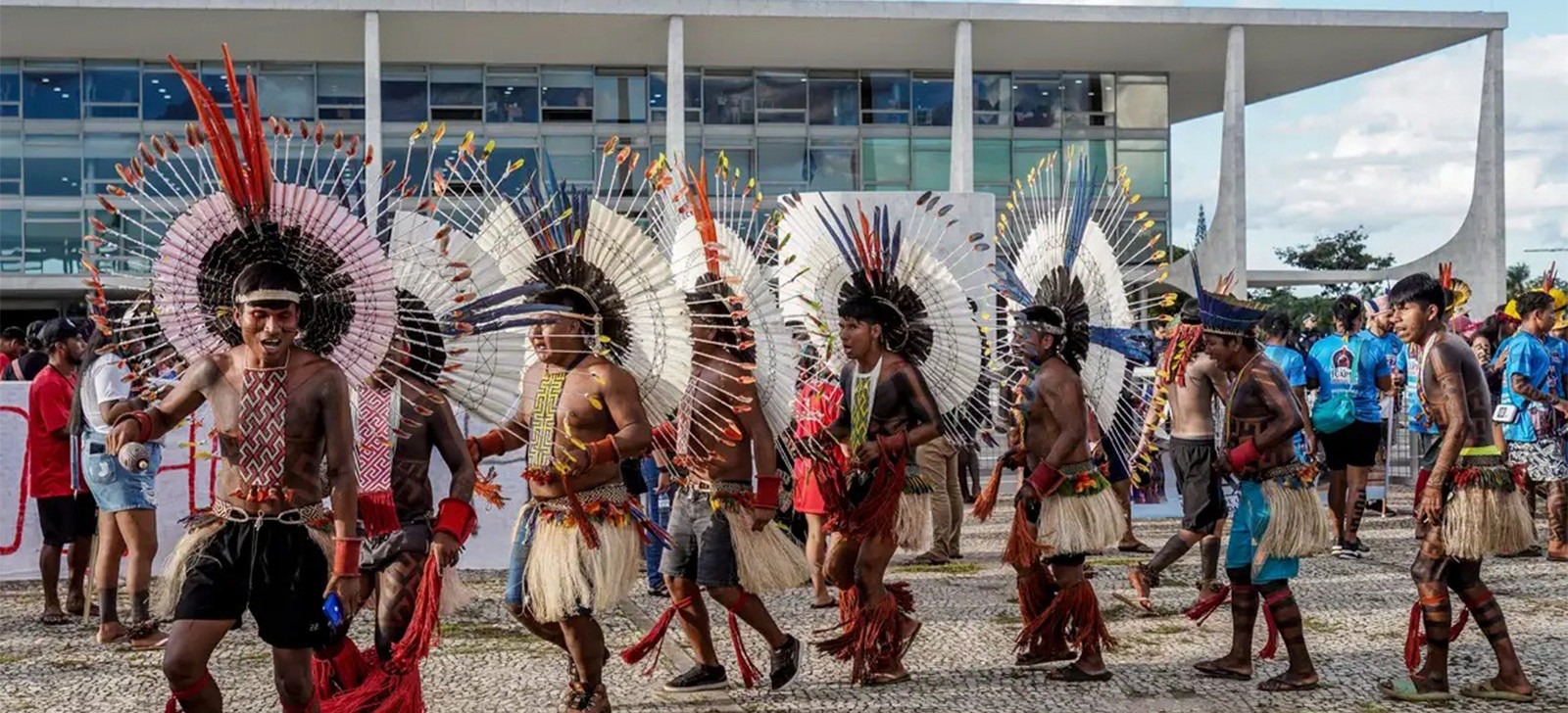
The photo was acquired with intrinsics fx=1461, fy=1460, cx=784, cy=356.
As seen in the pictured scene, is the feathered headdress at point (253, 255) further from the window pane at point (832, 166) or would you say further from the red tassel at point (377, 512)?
the window pane at point (832, 166)

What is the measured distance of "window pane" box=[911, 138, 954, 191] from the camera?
32.8m

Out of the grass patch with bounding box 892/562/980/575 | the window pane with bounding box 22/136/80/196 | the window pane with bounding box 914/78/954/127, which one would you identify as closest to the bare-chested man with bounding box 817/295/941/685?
the grass patch with bounding box 892/562/980/575

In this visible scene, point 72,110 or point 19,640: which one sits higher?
point 72,110

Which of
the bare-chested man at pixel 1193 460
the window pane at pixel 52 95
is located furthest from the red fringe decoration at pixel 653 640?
the window pane at pixel 52 95

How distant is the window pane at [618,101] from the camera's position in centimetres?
3231

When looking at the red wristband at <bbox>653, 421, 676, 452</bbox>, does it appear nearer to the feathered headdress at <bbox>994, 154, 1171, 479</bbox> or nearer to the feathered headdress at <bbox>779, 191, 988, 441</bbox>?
the feathered headdress at <bbox>779, 191, 988, 441</bbox>

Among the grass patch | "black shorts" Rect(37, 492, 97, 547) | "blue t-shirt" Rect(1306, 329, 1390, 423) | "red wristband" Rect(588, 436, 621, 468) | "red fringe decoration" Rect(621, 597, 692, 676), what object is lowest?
the grass patch

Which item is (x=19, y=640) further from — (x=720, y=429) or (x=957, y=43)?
(x=957, y=43)

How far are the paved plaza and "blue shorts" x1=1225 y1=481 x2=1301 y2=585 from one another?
508 mm

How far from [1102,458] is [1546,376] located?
3.87 m

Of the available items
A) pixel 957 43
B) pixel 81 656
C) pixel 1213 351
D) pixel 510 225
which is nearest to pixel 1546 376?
pixel 1213 351

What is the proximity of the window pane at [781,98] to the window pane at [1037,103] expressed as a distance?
490 centimetres

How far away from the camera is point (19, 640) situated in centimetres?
746

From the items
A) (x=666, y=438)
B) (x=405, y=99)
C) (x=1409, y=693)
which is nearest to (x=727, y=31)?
(x=405, y=99)
